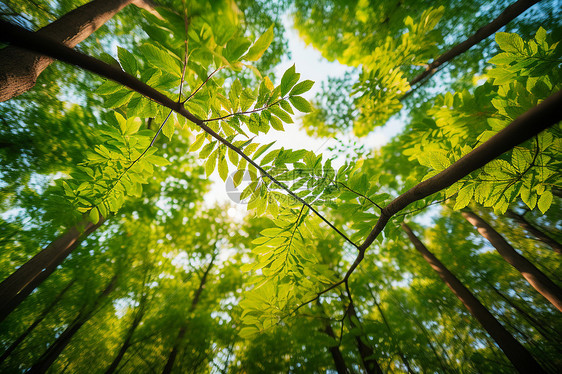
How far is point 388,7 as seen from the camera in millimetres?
2771

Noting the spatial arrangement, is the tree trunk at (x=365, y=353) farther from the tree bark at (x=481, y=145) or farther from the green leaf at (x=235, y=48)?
the green leaf at (x=235, y=48)

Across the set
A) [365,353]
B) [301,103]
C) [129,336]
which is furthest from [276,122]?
[129,336]

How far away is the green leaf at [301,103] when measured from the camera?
906 mm

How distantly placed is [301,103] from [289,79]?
4.7 inches

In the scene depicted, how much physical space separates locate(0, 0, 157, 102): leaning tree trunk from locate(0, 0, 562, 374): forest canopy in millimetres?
16

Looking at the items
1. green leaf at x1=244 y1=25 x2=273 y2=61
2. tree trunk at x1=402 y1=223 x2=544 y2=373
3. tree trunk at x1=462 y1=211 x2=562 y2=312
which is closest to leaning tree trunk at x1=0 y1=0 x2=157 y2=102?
green leaf at x1=244 y1=25 x2=273 y2=61

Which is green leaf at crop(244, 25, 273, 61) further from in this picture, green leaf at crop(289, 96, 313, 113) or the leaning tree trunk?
the leaning tree trunk

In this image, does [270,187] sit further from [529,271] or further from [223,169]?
[529,271]

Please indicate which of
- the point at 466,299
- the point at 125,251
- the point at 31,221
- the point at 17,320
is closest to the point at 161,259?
the point at 125,251

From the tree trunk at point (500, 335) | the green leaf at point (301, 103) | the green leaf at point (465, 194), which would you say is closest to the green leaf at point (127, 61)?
the green leaf at point (301, 103)

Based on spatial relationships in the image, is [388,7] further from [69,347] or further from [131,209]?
[69,347]

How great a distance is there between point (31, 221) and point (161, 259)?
305 centimetres

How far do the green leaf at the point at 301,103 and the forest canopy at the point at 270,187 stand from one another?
18 mm

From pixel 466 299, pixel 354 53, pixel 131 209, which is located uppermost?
pixel 354 53
